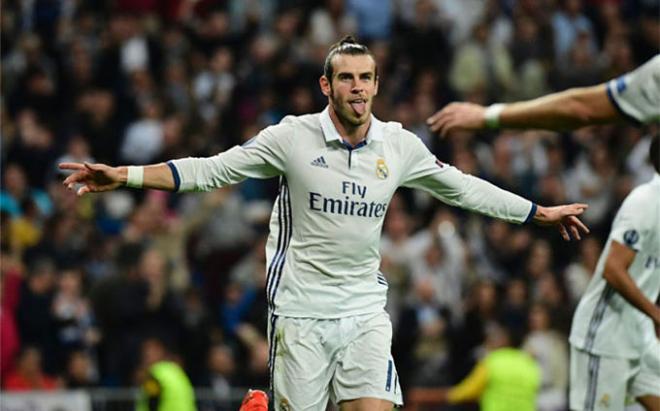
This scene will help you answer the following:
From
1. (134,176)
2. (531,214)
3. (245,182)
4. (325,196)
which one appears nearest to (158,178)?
(134,176)

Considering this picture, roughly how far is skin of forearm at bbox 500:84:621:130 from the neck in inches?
62.9

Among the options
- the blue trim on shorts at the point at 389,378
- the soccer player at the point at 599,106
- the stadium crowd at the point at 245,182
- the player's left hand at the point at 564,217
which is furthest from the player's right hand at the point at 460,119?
the stadium crowd at the point at 245,182

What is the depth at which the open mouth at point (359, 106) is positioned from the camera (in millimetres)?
7953

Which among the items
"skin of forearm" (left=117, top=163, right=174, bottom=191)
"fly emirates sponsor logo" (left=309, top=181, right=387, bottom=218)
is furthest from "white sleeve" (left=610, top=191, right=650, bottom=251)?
"skin of forearm" (left=117, top=163, right=174, bottom=191)

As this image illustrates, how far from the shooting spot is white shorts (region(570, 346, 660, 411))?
9.69 meters

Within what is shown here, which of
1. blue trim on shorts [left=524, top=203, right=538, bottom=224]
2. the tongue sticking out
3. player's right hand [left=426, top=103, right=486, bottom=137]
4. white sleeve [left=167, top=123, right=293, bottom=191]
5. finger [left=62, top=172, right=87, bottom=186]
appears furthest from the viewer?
blue trim on shorts [left=524, top=203, right=538, bottom=224]

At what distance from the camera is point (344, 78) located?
7.98 meters

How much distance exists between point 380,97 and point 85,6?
363cm

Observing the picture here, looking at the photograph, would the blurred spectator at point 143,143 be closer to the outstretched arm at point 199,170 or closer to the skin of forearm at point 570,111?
the outstretched arm at point 199,170

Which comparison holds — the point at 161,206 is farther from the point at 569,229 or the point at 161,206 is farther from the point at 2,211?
the point at 569,229

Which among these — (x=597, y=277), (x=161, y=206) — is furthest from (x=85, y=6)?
(x=597, y=277)

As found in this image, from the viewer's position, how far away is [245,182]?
53.6 feet

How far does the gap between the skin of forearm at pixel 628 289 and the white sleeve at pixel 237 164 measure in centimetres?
246

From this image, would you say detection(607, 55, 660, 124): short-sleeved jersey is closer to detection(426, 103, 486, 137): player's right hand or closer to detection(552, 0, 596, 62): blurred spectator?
detection(426, 103, 486, 137): player's right hand
